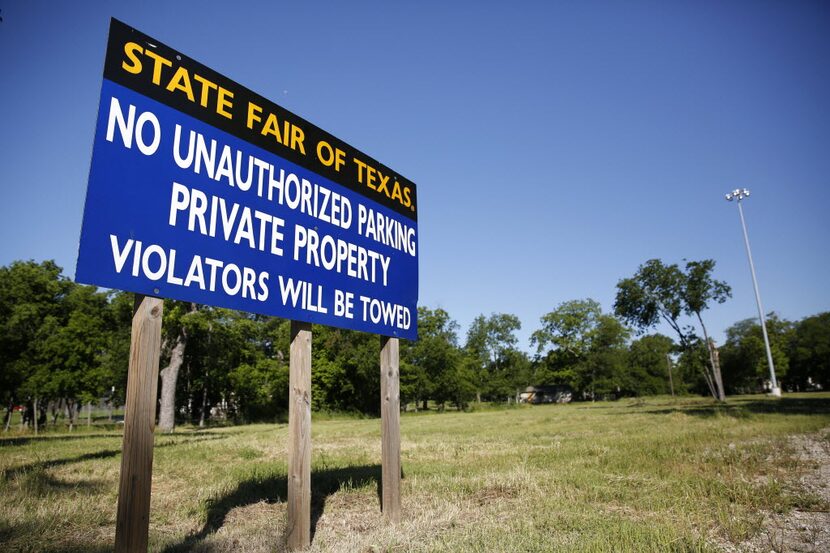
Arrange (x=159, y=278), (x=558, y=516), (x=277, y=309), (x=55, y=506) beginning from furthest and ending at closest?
(x=55, y=506), (x=558, y=516), (x=277, y=309), (x=159, y=278)

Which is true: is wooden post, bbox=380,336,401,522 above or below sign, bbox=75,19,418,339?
below

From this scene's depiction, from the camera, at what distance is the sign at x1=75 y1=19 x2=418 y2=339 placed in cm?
366

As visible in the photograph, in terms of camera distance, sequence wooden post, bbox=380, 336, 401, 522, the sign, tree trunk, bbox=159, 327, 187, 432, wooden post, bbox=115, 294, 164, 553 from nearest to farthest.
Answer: wooden post, bbox=115, 294, 164, 553, the sign, wooden post, bbox=380, 336, 401, 522, tree trunk, bbox=159, 327, 187, 432

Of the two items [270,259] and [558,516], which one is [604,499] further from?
[270,259]

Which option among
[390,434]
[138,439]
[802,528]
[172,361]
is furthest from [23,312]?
[802,528]

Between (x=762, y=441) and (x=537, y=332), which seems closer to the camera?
(x=762, y=441)

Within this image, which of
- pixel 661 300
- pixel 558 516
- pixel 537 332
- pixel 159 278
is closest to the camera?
pixel 159 278

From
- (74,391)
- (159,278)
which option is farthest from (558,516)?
(74,391)

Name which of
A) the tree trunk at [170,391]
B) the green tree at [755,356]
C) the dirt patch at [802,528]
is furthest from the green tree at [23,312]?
the green tree at [755,356]

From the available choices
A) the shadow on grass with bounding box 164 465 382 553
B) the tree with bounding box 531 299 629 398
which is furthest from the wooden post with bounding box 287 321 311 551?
the tree with bounding box 531 299 629 398

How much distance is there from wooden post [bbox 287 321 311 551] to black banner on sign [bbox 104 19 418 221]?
2003 millimetres

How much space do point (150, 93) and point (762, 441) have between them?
47.1ft

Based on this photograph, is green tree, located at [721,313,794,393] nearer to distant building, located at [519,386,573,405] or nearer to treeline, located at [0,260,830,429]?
treeline, located at [0,260,830,429]

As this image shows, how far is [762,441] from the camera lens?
38.7ft
